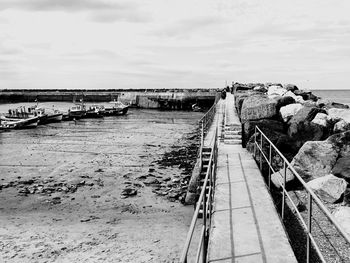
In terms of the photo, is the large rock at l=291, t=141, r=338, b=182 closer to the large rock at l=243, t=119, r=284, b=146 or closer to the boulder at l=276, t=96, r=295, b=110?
the large rock at l=243, t=119, r=284, b=146

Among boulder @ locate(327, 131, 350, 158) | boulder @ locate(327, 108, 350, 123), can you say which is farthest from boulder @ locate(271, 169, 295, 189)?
boulder @ locate(327, 108, 350, 123)

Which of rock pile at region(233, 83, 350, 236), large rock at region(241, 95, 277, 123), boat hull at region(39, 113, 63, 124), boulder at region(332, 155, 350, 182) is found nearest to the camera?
rock pile at region(233, 83, 350, 236)

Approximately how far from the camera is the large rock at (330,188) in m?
7.89

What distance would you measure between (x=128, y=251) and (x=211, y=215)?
100.0 inches

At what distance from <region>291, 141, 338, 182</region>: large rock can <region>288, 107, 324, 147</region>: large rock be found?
245cm

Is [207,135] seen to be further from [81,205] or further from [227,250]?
[227,250]

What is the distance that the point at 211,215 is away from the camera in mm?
6570

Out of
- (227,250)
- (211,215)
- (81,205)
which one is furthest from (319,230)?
(81,205)

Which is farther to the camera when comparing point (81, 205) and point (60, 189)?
point (60, 189)

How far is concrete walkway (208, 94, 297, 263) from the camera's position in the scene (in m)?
5.05

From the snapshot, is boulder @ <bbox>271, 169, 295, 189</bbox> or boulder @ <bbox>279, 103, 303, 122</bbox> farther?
boulder @ <bbox>279, 103, 303, 122</bbox>

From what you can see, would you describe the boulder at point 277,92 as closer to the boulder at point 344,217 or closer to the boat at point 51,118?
the boulder at point 344,217

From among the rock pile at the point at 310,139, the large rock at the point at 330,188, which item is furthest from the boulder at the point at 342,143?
the large rock at the point at 330,188

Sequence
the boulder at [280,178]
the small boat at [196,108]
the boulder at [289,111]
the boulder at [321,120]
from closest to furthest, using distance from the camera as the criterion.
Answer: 1. the boulder at [280,178]
2. the boulder at [321,120]
3. the boulder at [289,111]
4. the small boat at [196,108]
